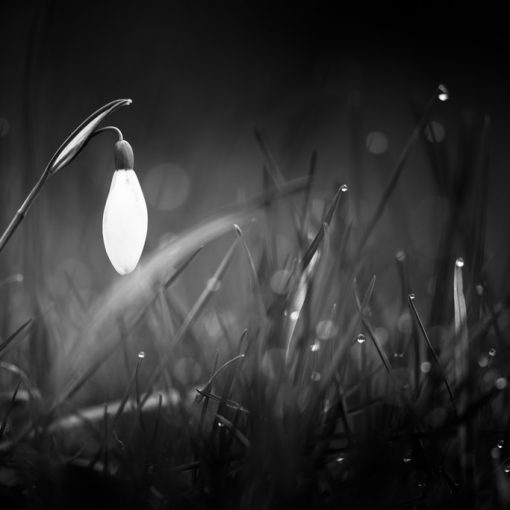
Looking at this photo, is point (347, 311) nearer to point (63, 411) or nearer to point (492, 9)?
point (63, 411)

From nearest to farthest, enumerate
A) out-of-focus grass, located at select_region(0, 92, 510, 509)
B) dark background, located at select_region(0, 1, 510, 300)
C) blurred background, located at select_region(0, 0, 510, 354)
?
out-of-focus grass, located at select_region(0, 92, 510, 509)
blurred background, located at select_region(0, 0, 510, 354)
dark background, located at select_region(0, 1, 510, 300)

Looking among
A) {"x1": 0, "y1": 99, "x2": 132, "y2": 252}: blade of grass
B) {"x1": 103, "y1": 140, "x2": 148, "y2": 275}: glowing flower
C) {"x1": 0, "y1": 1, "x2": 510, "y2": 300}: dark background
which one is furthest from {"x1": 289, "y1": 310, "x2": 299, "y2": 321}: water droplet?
{"x1": 0, "y1": 1, "x2": 510, "y2": 300}: dark background

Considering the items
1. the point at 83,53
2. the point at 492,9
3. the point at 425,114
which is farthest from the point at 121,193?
the point at 492,9

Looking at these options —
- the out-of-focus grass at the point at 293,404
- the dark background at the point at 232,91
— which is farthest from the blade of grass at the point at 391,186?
the dark background at the point at 232,91

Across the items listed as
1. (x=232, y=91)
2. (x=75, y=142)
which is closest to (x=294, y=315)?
(x=75, y=142)

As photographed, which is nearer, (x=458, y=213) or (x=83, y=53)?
(x=458, y=213)

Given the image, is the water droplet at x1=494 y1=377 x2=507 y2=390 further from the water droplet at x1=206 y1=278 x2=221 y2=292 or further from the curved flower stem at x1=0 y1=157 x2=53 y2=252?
the curved flower stem at x1=0 y1=157 x2=53 y2=252

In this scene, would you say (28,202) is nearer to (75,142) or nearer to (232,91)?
(75,142)
